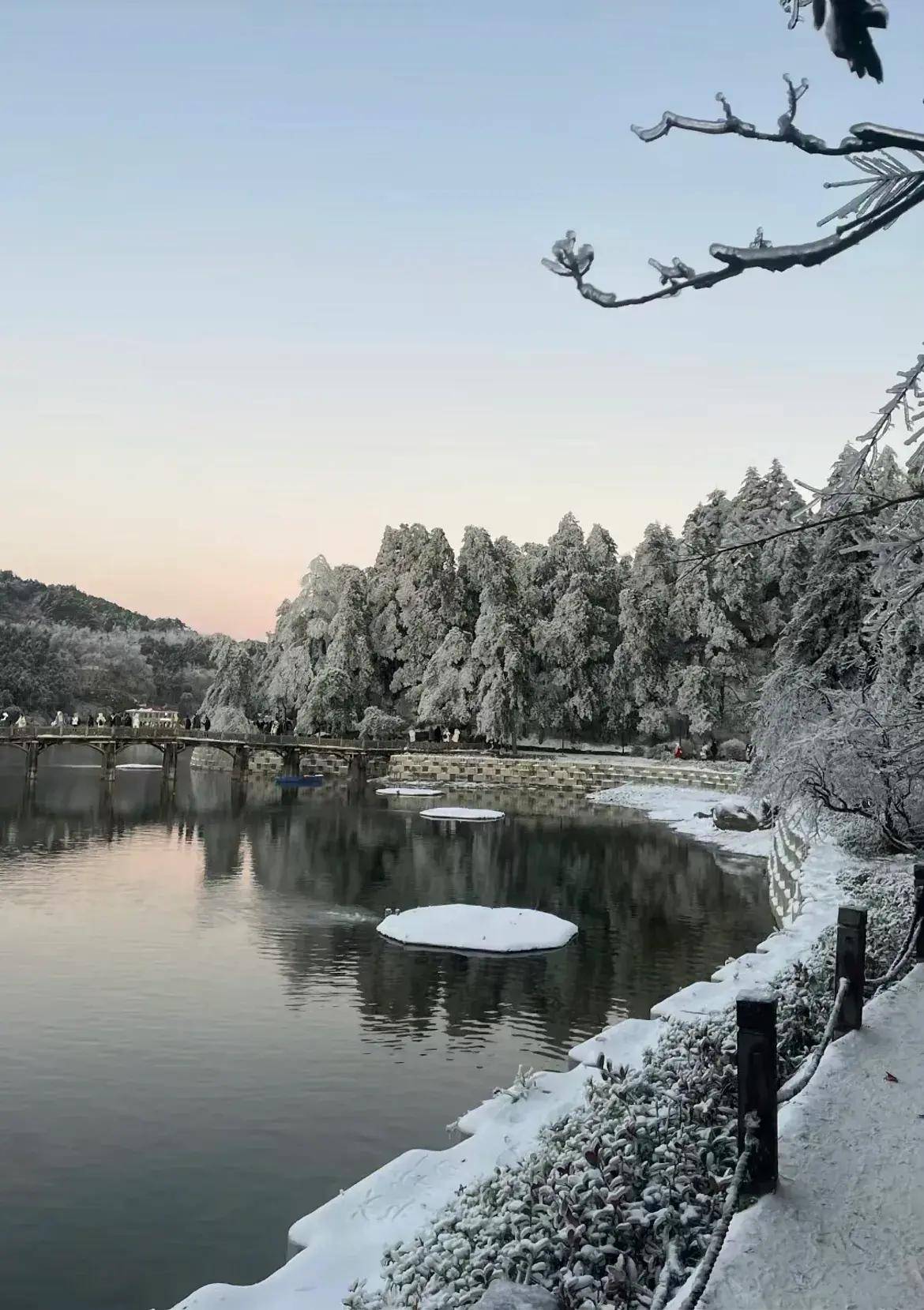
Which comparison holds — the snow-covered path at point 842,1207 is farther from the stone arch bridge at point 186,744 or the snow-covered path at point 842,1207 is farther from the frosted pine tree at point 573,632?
the stone arch bridge at point 186,744

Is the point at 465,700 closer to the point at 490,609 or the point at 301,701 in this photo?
the point at 490,609

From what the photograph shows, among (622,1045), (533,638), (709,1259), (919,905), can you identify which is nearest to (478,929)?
(622,1045)

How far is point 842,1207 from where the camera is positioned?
5.35m

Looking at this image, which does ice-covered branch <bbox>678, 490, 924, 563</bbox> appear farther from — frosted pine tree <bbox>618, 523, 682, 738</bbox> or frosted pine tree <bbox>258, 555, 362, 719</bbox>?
frosted pine tree <bbox>258, 555, 362, 719</bbox>

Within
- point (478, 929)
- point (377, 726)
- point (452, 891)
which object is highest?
point (377, 726)

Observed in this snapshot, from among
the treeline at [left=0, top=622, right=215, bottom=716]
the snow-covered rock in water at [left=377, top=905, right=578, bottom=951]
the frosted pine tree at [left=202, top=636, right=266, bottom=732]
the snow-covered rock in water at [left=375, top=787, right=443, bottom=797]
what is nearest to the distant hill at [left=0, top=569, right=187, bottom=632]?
the treeline at [left=0, top=622, right=215, bottom=716]

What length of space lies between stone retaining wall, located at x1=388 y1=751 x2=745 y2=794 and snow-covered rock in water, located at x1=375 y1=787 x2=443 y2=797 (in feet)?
10.7

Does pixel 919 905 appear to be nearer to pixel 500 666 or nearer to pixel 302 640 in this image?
pixel 500 666

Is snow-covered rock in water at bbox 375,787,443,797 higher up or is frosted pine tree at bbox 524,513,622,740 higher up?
frosted pine tree at bbox 524,513,622,740

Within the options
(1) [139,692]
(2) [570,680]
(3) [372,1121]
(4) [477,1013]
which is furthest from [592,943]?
(1) [139,692]

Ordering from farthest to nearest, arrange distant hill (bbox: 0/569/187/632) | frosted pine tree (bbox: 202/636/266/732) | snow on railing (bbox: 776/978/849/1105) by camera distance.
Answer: distant hill (bbox: 0/569/187/632), frosted pine tree (bbox: 202/636/266/732), snow on railing (bbox: 776/978/849/1105)

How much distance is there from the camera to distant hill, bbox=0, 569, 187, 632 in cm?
12700

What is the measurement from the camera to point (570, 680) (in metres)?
55.4

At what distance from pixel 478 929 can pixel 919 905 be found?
1114 cm
